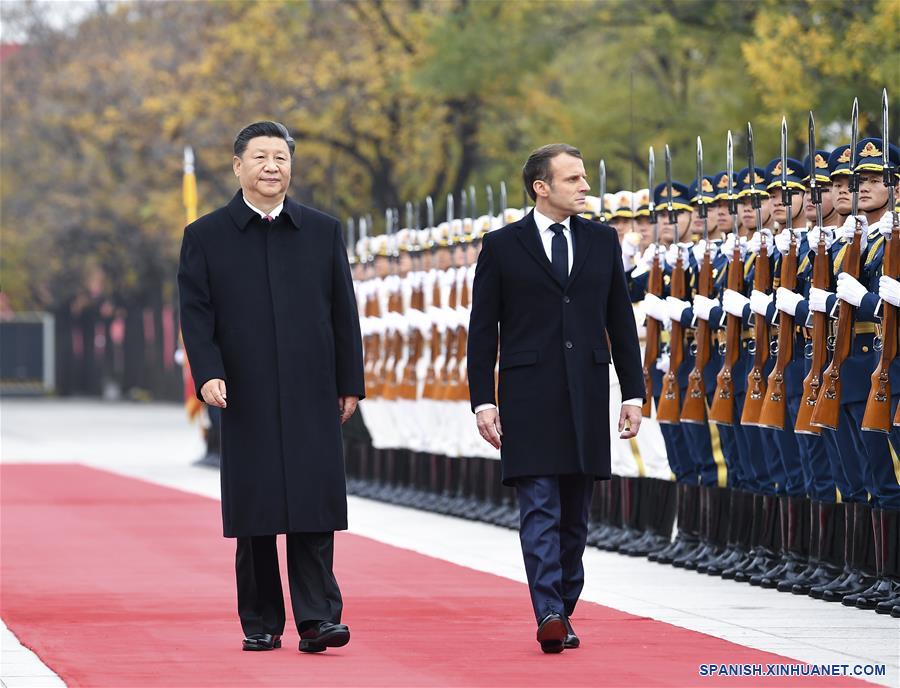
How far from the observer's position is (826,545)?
971 centimetres

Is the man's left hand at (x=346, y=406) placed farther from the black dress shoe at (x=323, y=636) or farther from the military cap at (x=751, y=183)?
the military cap at (x=751, y=183)

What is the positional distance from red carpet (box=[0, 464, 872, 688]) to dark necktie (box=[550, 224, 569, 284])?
4.43 feet

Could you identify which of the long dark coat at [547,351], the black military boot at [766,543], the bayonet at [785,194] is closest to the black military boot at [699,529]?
the black military boot at [766,543]

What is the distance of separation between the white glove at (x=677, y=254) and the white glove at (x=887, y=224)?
2.31 meters

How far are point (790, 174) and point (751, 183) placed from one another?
36cm

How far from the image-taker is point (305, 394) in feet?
25.2

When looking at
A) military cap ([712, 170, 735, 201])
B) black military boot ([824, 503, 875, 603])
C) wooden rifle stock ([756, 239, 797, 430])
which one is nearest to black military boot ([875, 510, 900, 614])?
black military boot ([824, 503, 875, 603])

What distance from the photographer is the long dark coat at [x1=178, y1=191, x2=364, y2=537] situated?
7.62 m

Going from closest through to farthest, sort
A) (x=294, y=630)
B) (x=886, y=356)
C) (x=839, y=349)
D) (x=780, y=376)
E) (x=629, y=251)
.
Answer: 1. (x=294, y=630)
2. (x=886, y=356)
3. (x=839, y=349)
4. (x=780, y=376)
5. (x=629, y=251)

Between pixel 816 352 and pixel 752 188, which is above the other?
pixel 752 188

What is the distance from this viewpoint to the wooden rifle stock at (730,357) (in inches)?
405

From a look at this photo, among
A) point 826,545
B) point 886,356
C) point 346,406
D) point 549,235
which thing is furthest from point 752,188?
point 346,406

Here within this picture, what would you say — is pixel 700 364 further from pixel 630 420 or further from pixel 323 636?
pixel 323 636

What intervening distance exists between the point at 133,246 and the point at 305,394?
39.6 m
